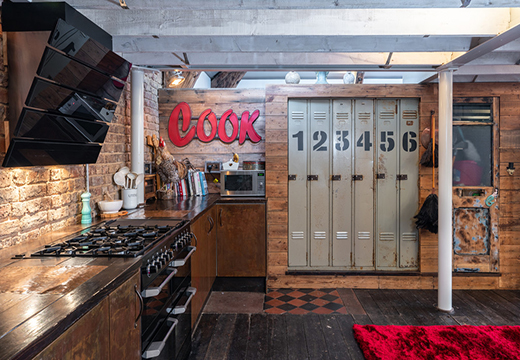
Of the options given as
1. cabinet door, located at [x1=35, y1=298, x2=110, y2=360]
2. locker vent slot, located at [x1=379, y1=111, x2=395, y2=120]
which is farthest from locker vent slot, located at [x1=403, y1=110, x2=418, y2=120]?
cabinet door, located at [x1=35, y1=298, x2=110, y2=360]

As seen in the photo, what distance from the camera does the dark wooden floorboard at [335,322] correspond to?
2920mm

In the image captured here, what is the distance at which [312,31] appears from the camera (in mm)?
2598

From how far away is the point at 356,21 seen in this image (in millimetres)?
2605

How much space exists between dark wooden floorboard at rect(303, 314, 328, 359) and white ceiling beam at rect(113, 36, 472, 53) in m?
2.30

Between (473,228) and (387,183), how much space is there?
1089 millimetres

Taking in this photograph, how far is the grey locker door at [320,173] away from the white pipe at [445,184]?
1.21m

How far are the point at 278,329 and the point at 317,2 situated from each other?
2.55 meters

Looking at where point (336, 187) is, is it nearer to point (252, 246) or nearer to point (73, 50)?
point (252, 246)

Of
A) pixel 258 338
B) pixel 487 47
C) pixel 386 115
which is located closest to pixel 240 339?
pixel 258 338

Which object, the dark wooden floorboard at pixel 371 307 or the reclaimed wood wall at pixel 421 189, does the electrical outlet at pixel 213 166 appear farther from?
the dark wooden floorboard at pixel 371 307

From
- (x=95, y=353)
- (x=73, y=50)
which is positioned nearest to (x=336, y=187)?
(x=73, y=50)

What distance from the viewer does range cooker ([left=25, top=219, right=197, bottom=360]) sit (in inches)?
72.8

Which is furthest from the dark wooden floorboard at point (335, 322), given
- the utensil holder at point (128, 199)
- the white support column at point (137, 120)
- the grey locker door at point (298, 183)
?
the white support column at point (137, 120)

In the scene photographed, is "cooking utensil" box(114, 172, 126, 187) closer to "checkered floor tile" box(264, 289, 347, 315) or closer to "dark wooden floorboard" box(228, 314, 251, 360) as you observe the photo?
"dark wooden floorboard" box(228, 314, 251, 360)
